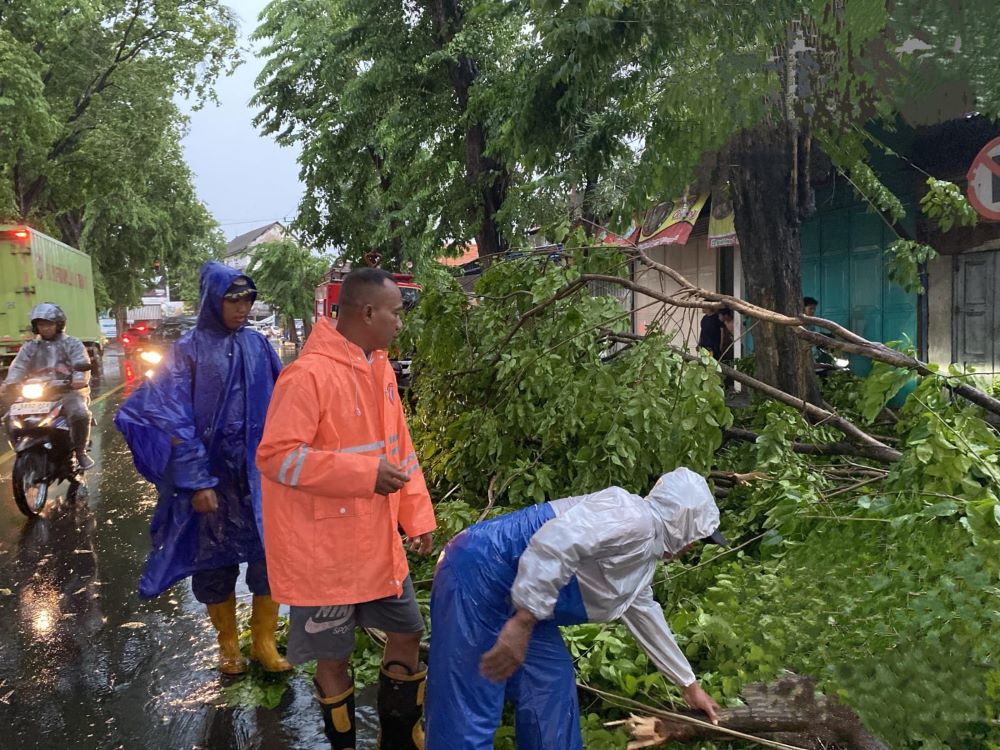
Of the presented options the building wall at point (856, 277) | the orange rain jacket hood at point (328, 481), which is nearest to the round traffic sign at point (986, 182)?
the building wall at point (856, 277)

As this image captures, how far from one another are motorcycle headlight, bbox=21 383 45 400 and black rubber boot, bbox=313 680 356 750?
16.5ft

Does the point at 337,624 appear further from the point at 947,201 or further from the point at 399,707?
the point at 947,201

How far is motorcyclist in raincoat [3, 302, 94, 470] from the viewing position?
6.48 metres

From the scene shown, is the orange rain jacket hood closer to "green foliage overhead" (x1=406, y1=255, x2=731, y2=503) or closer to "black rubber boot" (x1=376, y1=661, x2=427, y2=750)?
Answer: "black rubber boot" (x1=376, y1=661, x2=427, y2=750)

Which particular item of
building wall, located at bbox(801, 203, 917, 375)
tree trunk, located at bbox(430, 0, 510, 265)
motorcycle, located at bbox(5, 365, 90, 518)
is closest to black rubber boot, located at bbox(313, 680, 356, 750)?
motorcycle, located at bbox(5, 365, 90, 518)

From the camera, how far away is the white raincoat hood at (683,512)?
2230 millimetres

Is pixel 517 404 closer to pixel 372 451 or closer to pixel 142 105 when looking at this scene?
pixel 372 451

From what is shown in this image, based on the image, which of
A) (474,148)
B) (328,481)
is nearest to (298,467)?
(328,481)

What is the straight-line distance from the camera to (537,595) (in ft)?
6.86

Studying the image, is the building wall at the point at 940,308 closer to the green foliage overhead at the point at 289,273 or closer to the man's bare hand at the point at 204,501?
the man's bare hand at the point at 204,501

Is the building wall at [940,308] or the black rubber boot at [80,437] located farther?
the building wall at [940,308]

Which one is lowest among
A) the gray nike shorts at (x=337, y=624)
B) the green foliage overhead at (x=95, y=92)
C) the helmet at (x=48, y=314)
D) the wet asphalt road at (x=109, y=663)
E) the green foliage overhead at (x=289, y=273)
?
the wet asphalt road at (x=109, y=663)

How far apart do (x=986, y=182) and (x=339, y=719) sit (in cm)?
831

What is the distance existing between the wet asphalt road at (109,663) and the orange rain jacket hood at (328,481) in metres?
0.87
